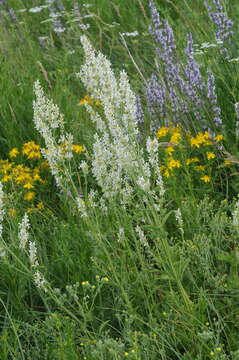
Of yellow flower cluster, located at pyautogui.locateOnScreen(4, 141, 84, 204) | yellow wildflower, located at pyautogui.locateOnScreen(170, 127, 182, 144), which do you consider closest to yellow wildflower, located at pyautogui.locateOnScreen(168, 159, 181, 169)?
yellow wildflower, located at pyautogui.locateOnScreen(170, 127, 182, 144)

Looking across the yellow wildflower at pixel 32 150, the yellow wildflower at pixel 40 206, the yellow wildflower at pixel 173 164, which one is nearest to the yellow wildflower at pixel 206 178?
the yellow wildflower at pixel 173 164

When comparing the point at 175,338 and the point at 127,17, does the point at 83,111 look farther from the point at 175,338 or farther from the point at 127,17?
the point at 175,338

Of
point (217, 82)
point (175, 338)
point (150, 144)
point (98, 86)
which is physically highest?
point (98, 86)

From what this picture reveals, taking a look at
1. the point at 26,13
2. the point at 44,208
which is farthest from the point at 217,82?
the point at 26,13

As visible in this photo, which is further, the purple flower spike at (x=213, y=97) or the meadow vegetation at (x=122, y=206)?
the purple flower spike at (x=213, y=97)

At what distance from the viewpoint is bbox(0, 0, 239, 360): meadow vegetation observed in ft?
7.78

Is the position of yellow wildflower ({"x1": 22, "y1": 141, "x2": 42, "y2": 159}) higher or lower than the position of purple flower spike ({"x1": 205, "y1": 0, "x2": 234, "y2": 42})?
lower

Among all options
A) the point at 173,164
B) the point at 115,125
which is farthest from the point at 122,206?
the point at 173,164

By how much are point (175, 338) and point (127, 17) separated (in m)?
3.90

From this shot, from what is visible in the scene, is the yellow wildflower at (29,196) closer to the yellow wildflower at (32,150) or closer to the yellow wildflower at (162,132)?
the yellow wildflower at (32,150)

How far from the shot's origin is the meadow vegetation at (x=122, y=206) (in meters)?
2.37

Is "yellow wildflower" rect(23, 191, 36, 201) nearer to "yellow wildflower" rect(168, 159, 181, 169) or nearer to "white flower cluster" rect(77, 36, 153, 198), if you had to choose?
"yellow wildflower" rect(168, 159, 181, 169)

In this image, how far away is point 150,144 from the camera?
2.35 metres

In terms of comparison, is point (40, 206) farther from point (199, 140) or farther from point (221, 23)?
point (221, 23)
